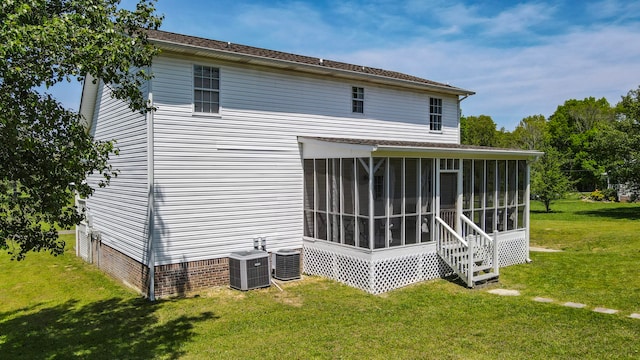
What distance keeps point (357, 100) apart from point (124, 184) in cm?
734

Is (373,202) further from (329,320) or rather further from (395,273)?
(329,320)

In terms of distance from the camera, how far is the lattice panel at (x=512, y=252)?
13.3 metres

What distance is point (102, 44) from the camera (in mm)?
5641

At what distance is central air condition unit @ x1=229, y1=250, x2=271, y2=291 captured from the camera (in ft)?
34.9

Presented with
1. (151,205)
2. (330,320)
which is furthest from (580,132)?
(151,205)

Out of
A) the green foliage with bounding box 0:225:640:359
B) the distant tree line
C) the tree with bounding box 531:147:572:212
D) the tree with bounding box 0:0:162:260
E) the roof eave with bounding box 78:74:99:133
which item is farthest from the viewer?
the tree with bounding box 531:147:572:212

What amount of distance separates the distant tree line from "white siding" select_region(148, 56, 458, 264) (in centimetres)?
2171

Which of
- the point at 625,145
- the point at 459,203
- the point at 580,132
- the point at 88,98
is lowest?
the point at 459,203

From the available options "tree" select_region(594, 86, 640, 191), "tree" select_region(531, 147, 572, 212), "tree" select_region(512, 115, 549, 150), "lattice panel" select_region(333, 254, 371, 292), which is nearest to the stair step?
"lattice panel" select_region(333, 254, 371, 292)

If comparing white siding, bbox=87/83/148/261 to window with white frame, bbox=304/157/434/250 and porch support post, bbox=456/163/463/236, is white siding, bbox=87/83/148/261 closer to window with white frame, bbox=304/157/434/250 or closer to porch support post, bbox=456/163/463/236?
window with white frame, bbox=304/157/434/250

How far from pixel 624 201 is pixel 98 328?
48371 millimetres

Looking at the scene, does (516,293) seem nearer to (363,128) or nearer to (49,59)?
(363,128)

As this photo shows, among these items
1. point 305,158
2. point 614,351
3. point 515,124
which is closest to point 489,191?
point 305,158

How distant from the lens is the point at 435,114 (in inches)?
633
